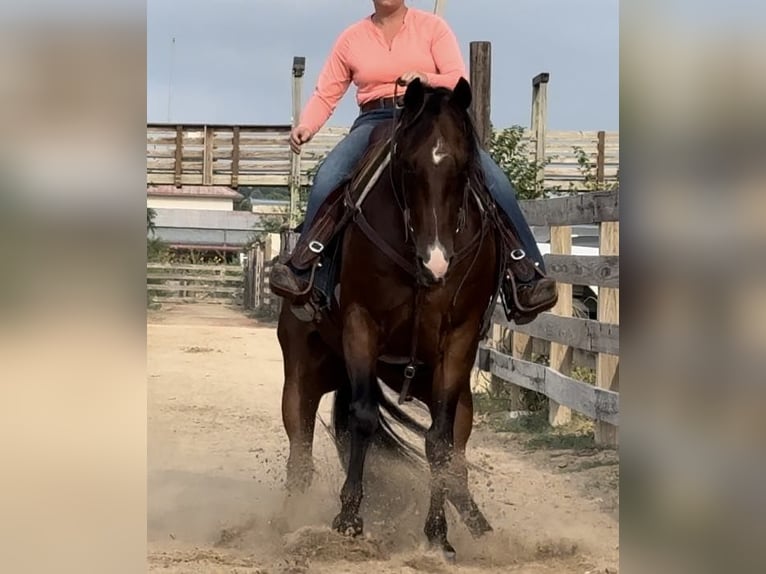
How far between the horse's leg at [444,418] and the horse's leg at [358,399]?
264 millimetres

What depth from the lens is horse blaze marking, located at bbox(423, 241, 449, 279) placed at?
310 cm

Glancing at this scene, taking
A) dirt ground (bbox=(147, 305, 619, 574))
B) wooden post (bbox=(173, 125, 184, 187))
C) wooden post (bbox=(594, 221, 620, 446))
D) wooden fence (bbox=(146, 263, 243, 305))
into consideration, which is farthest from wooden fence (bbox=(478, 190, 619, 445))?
wooden fence (bbox=(146, 263, 243, 305))

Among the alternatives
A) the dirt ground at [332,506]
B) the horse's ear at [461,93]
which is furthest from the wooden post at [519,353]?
the horse's ear at [461,93]

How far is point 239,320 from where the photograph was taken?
14445 mm

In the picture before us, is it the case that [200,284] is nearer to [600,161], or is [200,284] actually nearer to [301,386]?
[600,161]

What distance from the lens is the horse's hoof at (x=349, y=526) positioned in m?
3.68

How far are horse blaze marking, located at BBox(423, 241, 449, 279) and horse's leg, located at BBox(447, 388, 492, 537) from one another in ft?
2.88

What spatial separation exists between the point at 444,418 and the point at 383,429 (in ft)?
2.56

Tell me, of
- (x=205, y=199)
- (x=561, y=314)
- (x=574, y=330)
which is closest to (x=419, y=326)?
(x=574, y=330)
